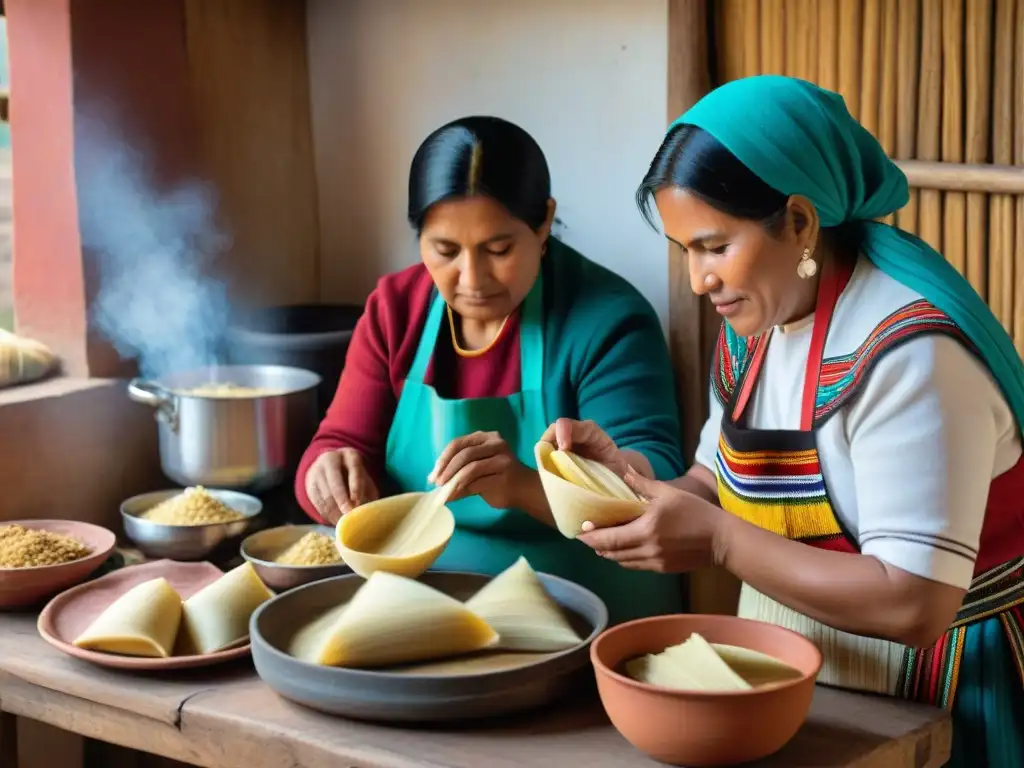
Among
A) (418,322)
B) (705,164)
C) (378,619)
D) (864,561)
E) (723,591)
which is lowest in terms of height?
(723,591)

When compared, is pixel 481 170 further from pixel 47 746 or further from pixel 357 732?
pixel 47 746

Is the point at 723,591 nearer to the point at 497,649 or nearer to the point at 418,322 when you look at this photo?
the point at 418,322

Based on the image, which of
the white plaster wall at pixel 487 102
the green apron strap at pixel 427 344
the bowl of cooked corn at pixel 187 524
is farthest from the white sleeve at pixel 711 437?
the bowl of cooked corn at pixel 187 524

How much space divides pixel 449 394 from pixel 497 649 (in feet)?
2.72

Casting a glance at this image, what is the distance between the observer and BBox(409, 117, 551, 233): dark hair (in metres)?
2.21

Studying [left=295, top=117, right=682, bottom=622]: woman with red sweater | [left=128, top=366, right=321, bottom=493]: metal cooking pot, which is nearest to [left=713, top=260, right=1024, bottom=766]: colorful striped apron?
[left=295, top=117, right=682, bottom=622]: woman with red sweater

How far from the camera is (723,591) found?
2852mm

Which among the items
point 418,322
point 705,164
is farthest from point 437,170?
point 705,164

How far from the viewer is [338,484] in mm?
2324

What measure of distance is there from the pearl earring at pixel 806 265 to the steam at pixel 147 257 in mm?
1777

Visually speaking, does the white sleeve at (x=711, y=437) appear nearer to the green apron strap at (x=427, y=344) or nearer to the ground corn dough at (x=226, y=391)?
the green apron strap at (x=427, y=344)

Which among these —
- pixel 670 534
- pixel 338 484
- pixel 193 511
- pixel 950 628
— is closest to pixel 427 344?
pixel 338 484

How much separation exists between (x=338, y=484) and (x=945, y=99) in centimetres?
135

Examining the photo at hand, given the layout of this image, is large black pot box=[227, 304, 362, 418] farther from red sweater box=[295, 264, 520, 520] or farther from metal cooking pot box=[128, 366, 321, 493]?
red sweater box=[295, 264, 520, 520]
